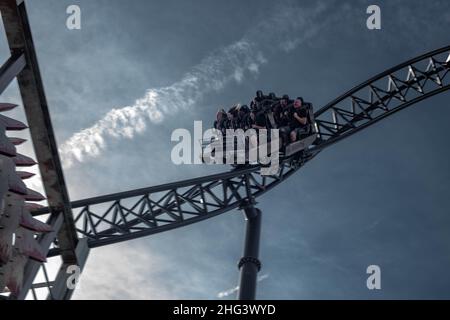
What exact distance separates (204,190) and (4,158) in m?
4.24

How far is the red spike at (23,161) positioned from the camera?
18.2 ft

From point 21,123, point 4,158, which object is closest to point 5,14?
point 21,123

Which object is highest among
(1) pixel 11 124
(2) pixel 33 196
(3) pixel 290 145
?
(3) pixel 290 145

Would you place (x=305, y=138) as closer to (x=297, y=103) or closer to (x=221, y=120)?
(x=297, y=103)

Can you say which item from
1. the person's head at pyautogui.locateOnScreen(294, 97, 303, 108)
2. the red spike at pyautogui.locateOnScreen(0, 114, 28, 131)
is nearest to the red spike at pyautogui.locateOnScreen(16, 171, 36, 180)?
the red spike at pyautogui.locateOnScreen(0, 114, 28, 131)

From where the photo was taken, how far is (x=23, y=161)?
5621mm

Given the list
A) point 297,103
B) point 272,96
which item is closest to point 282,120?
point 297,103

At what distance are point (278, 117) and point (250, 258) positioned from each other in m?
3.83

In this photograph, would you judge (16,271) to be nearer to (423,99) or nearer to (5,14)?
(5,14)

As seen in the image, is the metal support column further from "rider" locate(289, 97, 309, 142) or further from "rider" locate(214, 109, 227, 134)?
"rider" locate(214, 109, 227, 134)

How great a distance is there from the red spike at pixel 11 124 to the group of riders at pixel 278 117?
523 centimetres

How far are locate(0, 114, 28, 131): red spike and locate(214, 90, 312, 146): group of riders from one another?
17.2ft

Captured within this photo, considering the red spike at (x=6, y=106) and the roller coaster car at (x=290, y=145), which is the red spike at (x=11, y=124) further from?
the roller coaster car at (x=290, y=145)

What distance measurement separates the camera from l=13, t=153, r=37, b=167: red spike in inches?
218
